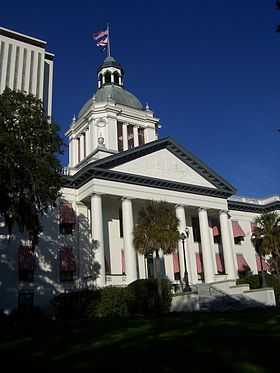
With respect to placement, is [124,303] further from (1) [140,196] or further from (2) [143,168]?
(2) [143,168]

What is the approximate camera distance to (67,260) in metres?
37.3

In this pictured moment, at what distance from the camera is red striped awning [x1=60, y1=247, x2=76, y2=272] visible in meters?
37.0

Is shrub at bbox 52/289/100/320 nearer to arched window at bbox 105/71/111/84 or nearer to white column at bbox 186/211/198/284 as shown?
white column at bbox 186/211/198/284

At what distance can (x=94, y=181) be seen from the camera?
38.4 metres

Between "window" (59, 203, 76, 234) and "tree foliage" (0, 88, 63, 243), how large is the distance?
47.2ft

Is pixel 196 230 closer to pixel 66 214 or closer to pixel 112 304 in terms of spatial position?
pixel 66 214

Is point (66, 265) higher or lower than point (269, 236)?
lower

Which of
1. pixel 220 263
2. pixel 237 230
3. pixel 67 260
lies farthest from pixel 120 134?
pixel 67 260

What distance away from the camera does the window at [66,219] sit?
127 feet

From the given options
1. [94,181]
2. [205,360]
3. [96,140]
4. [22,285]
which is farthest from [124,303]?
[96,140]

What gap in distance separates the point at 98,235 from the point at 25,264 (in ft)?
21.3

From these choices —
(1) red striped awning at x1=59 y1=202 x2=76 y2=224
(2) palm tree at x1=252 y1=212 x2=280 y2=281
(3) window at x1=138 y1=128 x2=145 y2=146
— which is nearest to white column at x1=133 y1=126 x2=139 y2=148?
(3) window at x1=138 y1=128 x2=145 y2=146

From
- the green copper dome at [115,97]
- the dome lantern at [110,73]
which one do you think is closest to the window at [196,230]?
the green copper dome at [115,97]

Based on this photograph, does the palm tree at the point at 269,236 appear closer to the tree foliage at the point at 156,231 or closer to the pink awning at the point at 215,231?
the pink awning at the point at 215,231
